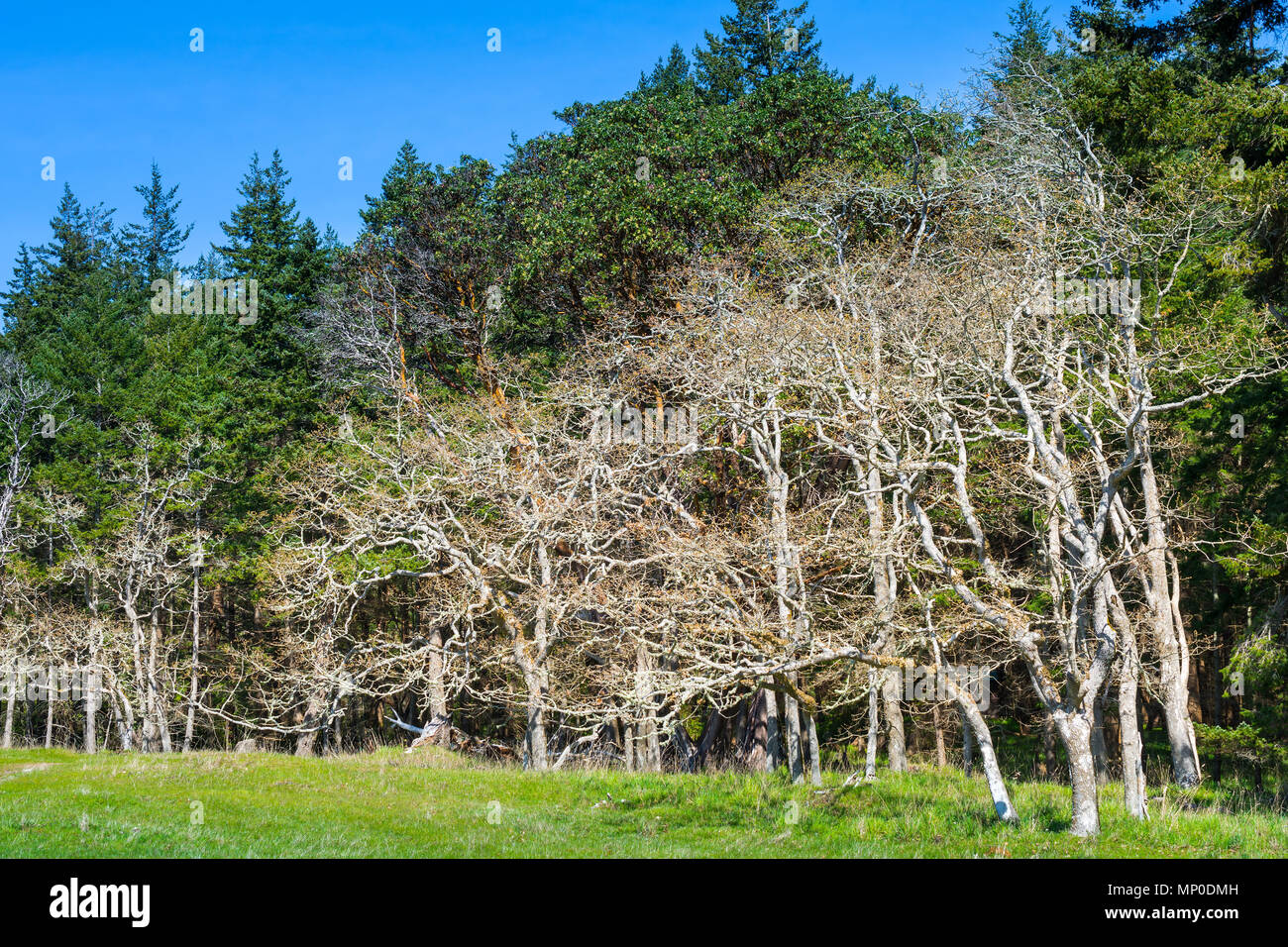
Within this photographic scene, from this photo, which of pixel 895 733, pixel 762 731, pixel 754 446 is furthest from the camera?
pixel 762 731

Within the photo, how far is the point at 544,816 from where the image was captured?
1317 centimetres

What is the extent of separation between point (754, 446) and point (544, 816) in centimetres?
766

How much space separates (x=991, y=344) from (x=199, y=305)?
36582 mm

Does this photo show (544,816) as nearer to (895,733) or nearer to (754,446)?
(754,446)

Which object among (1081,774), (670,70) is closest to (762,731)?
(1081,774)

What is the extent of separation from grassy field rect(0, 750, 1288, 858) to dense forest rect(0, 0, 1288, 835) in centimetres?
98

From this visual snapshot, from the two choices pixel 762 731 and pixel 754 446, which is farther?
pixel 762 731

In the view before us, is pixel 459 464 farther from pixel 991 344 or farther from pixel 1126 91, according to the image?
pixel 1126 91

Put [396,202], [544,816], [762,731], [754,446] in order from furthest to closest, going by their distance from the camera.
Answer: [396,202]
[762,731]
[754,446]
[544,816]

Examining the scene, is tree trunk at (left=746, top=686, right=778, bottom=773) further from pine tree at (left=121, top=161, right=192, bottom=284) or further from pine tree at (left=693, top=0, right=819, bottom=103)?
pine tree at (left=121, top=161, right=192, bottom=284)

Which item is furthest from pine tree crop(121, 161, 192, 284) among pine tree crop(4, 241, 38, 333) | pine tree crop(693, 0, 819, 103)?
pine tree crop(693, 0, 819, 103)

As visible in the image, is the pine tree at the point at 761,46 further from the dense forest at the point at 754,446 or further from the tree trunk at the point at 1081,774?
the tree trunk at the point at 1081,774

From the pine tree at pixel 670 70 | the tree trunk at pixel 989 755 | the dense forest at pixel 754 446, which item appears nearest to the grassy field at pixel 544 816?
the tree trunk at pixel 989 755

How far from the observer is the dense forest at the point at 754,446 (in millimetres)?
13758
